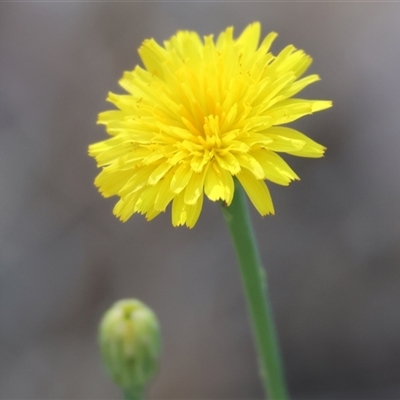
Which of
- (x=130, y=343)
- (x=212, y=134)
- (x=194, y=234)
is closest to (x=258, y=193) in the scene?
(x=212, y=134)

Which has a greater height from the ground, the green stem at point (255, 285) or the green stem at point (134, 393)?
the green stem at point (255, 285)

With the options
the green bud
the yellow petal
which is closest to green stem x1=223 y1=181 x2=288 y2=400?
the yellow petal

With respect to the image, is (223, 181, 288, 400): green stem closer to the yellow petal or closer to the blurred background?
the yellow petal

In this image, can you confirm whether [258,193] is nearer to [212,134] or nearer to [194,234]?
[212,134]

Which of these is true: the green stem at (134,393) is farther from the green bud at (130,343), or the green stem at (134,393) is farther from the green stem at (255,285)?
the green stem at (255,285)

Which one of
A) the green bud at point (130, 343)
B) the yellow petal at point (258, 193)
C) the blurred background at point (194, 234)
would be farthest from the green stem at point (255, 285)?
the blurred background at point (194, 234)

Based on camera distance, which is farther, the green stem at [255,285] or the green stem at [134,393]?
the green stem at [134,393]
